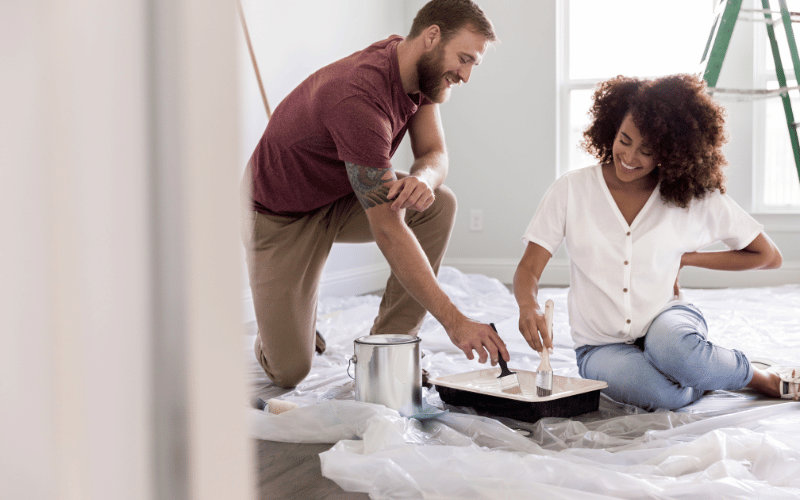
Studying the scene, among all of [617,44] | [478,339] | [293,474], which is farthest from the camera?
[617,44]

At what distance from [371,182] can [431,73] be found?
377 mm

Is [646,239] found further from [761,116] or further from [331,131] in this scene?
[761,116]

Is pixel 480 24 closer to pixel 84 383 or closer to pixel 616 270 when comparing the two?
pixel 616 270

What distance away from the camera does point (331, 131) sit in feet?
4.88

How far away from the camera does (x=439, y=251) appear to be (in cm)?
182

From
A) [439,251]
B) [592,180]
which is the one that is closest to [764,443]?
[592,180]

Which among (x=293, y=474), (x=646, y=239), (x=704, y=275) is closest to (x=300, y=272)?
(x=293, y=474)

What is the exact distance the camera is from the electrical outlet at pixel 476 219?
4.16 metres

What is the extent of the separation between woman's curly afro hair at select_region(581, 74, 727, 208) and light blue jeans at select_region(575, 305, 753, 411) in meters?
0.29

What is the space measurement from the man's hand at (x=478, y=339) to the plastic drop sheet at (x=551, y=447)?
12 cm

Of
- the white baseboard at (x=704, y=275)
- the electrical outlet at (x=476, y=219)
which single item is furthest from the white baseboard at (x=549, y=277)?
the electrical outlet at (x=476, y=219)

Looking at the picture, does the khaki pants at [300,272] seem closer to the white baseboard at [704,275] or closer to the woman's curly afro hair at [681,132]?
the woman's curly afro hair at [681,132]

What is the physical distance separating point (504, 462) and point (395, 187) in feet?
1.92

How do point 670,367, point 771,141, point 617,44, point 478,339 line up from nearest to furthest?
point 478,339
point 670,367
point 771,141
point 617,44
